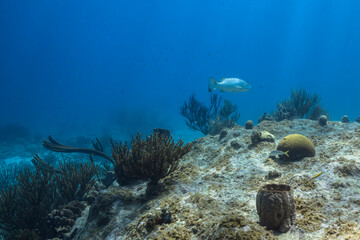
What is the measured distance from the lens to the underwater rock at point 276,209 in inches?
84.3

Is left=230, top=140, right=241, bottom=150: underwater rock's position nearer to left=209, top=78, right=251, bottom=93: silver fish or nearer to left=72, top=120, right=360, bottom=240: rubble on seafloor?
left=72, top=120, right=360, bottom=240: rubble on seafloor

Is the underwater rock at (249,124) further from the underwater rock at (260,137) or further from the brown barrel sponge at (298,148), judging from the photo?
the brown barrel sponge at (298,148)

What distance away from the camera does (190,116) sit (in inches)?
429

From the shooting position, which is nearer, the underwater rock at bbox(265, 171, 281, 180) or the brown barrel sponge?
the underwater rock at bbox(265, 171, 281, 180)

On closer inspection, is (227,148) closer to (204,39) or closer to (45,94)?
(204,39)

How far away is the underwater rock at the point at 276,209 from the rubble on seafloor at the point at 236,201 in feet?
0.28

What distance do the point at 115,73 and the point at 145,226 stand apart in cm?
16792

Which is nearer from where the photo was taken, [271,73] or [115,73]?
[271,73]

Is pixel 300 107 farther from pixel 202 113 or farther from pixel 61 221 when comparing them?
pixel 61 221

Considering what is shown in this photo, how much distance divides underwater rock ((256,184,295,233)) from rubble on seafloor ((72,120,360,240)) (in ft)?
0.28

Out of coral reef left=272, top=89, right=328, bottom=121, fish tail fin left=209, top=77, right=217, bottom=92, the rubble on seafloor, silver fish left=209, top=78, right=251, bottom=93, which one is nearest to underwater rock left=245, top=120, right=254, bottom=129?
silver fish left=209, top=78, right=251, bottom=93

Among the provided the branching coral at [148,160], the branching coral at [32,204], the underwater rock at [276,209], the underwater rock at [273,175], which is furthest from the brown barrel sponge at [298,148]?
the branching coral at [32,204]

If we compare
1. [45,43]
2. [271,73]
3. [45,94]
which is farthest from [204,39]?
[45,94]

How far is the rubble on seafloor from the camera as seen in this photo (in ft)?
7.08
